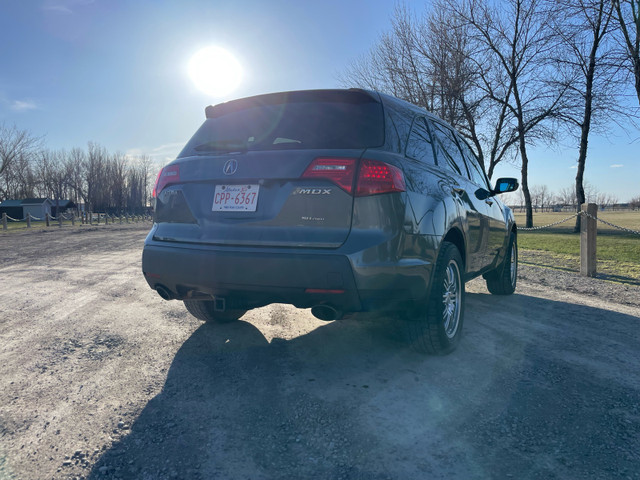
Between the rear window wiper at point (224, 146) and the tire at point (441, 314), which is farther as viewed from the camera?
the tire at point (441, 314)

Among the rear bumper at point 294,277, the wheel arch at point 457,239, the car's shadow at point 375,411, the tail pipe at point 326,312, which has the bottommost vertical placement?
the car's shadow at point 375,411

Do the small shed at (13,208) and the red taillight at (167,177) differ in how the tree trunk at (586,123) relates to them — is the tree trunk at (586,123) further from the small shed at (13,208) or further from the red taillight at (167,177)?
the small shed at (13,208)

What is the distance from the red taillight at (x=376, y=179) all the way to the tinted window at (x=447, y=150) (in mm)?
1141

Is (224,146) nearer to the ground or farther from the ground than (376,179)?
farther from the ground

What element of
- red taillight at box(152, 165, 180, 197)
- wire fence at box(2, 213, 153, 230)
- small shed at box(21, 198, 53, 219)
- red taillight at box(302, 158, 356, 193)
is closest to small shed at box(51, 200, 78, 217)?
small shed at box(21, 198, 53, 219)

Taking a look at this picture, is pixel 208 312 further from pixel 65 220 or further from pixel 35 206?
pixel 35 206

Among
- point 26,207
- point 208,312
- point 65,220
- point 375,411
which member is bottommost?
point 375,411

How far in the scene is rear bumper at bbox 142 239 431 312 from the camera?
8.36 feet

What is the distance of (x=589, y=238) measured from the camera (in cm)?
746

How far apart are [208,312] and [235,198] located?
1.51m

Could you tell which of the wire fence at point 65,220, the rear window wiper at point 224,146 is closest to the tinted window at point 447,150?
the rear window wiper at point 224,146

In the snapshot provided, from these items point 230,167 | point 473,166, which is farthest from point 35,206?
point 230,167

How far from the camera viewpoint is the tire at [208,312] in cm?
392

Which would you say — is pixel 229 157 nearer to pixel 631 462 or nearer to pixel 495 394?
pixel 495 394
